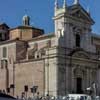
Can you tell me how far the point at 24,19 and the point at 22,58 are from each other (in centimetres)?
932

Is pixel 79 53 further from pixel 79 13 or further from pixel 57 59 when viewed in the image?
pixel 79 13

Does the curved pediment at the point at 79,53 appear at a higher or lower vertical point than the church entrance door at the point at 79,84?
higher

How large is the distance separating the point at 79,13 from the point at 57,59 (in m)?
7.87

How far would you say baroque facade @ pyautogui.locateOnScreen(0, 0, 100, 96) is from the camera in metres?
49.1

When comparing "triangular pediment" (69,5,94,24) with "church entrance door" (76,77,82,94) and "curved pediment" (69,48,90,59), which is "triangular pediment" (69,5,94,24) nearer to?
"curved pediment" (69,48,90,59)

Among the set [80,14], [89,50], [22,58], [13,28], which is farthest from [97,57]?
[13,28]

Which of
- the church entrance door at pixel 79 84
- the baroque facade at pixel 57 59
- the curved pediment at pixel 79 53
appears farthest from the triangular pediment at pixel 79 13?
the church entrance door at pixel 79 84

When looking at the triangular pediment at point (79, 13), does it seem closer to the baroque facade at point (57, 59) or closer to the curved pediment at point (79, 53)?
the baroque facade at point (57, 59)

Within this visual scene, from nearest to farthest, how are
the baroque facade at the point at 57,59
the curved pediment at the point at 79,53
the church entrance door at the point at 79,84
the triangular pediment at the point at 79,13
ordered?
the baroque facade at the point at 57,59 < the curved pediment at the point at 79,53 < the church entrance door at the point at 79,84 < the triangular pediment at the point at 79,13

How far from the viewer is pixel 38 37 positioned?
5494 centimetres

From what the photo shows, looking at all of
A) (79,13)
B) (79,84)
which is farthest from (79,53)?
(79,13)

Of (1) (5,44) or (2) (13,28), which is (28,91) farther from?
(2) (13,28)

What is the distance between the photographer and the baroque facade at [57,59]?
161 feet

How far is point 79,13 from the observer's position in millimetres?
52594
